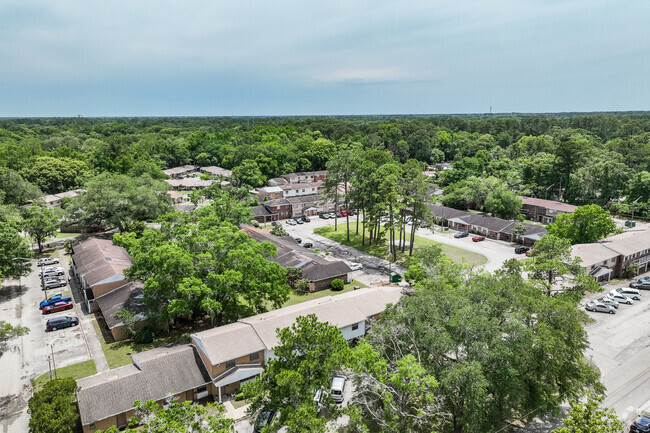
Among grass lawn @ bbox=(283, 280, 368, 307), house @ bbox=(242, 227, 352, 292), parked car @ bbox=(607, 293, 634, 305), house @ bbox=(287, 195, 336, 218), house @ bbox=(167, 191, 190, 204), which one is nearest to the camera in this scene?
parked car @ bbox=(607, 293, 634, 305)

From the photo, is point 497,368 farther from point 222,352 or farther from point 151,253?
point 151,253

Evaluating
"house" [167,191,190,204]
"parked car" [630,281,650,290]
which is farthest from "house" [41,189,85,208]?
"parked car" [630,281,650,290]

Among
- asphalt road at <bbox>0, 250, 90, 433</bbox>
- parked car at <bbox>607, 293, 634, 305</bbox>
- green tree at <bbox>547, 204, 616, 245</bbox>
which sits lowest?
asphalt road at <bbox>0, 250, 90, 433</bbox>

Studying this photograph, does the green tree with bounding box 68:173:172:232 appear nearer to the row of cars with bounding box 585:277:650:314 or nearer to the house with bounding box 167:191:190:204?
the house with bounding box 167:191:190:204

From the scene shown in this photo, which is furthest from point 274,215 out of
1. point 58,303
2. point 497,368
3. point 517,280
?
point 497,368

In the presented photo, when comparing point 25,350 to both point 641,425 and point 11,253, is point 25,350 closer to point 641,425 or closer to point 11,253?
point 11,253

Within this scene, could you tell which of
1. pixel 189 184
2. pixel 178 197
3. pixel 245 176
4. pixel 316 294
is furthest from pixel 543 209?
pixel 189 184

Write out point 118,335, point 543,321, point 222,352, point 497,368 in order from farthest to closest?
1. point 118,335
2. point 222,352
3. point 543,321
4. point 497,368
